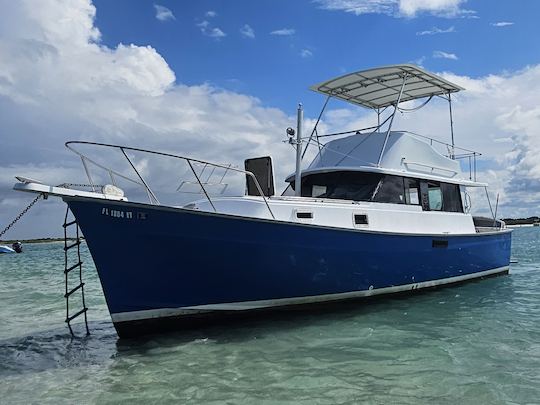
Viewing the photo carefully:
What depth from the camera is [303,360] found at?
5867 mm

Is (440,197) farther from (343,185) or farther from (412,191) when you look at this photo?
(343,185)

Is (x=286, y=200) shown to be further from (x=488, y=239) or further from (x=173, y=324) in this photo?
(x=488, y=239)

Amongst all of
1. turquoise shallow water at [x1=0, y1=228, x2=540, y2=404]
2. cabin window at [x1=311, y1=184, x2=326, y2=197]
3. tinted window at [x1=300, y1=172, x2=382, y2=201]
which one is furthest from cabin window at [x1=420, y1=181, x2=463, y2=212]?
turquoise shallow water at [x1=0, y1=228, x2=540, y2=404]

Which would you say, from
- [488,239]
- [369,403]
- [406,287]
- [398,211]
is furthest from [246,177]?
[488,239]

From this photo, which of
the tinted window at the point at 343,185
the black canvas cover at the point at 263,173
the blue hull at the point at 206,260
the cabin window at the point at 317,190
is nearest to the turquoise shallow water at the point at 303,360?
the blue hull at the point at 206,260

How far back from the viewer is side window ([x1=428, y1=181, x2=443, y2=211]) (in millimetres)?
10789

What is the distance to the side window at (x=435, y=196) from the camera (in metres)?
10.8

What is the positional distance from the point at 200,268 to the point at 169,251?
53 centimetres

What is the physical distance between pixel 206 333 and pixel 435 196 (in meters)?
6.55

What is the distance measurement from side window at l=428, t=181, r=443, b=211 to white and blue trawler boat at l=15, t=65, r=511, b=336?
2 cm

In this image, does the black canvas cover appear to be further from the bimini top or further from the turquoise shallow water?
the bimini top

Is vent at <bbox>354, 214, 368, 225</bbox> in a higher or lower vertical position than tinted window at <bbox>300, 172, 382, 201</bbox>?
lower

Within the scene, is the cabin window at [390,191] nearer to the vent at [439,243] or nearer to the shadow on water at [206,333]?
the vent at [439,243]

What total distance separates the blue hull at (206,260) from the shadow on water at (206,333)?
1.06 ft
